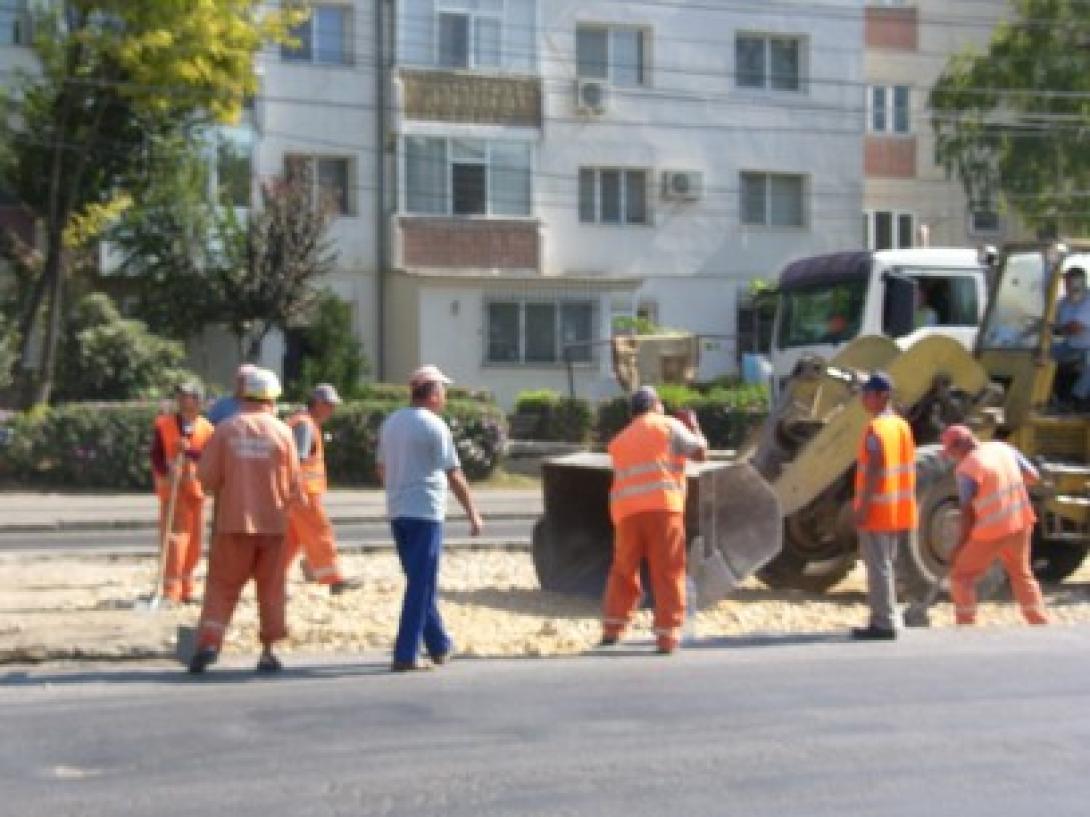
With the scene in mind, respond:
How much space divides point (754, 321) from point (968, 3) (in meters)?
11.3

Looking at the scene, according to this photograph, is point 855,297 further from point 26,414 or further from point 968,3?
point 968,3

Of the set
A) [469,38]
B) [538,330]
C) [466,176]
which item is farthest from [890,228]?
[469,38]

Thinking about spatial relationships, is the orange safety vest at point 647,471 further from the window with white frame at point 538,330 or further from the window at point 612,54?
the window at point 612,54

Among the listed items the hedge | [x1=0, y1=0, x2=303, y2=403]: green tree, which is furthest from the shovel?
[x1=0, y1=0, x2=303, y2=403]: green tree

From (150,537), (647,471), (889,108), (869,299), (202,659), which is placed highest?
(889,108)

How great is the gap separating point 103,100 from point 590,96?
11.9 m

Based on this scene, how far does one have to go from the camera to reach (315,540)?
12961mm

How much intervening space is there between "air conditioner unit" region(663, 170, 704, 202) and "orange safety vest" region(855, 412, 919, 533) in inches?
1036

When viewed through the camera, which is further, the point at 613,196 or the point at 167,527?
the point at 613,196

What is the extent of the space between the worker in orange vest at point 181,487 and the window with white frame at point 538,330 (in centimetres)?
2218

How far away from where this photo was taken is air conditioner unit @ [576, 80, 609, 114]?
36.1m

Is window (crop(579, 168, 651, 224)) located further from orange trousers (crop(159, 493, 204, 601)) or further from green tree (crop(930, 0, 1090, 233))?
orange trousers (crop(159, 493, 204, 601))

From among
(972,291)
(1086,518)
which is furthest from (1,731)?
(972,291)

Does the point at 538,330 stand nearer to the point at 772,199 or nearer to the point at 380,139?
the point at 380,139
